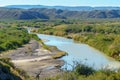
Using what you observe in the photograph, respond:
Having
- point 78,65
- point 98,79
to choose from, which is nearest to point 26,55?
point 78,65

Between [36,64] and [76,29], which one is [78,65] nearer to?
[36,64]

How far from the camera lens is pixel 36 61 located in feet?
176

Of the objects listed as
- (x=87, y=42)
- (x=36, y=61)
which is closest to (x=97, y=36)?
(x=87, y=42)

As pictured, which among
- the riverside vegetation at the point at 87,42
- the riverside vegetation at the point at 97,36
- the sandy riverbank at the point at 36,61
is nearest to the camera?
the riverside vegetation at the point at 87,42

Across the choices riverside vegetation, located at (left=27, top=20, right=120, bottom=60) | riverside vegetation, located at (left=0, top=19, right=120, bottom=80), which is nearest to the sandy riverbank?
riverside vegetation, located at (left=0, top=19, right=120, bottom=80)

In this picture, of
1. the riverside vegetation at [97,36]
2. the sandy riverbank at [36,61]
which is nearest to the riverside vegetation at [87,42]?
the riverside vegetation at [97,36]

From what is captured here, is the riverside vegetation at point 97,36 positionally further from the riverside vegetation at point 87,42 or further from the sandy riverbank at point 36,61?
the sandy riverbank at point 36,61

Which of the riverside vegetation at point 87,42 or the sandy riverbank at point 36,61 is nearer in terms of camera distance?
the riverside vegetation at point 87,42

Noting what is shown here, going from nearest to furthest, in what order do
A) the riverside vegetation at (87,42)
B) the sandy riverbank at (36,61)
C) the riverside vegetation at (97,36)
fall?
1. the riverside vegetation at (87,42)
2. the sandy riverbank at (36,61)
3. the riverside vegetation at (97,36)

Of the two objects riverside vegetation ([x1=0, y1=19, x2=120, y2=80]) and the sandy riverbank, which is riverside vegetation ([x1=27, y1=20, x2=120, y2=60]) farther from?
the sandy riverbank

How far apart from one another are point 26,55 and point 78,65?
26308 mm

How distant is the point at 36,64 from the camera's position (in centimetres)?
5103

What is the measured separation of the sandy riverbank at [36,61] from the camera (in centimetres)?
4462

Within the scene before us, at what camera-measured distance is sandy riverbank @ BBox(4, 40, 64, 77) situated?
44622 millimetres
